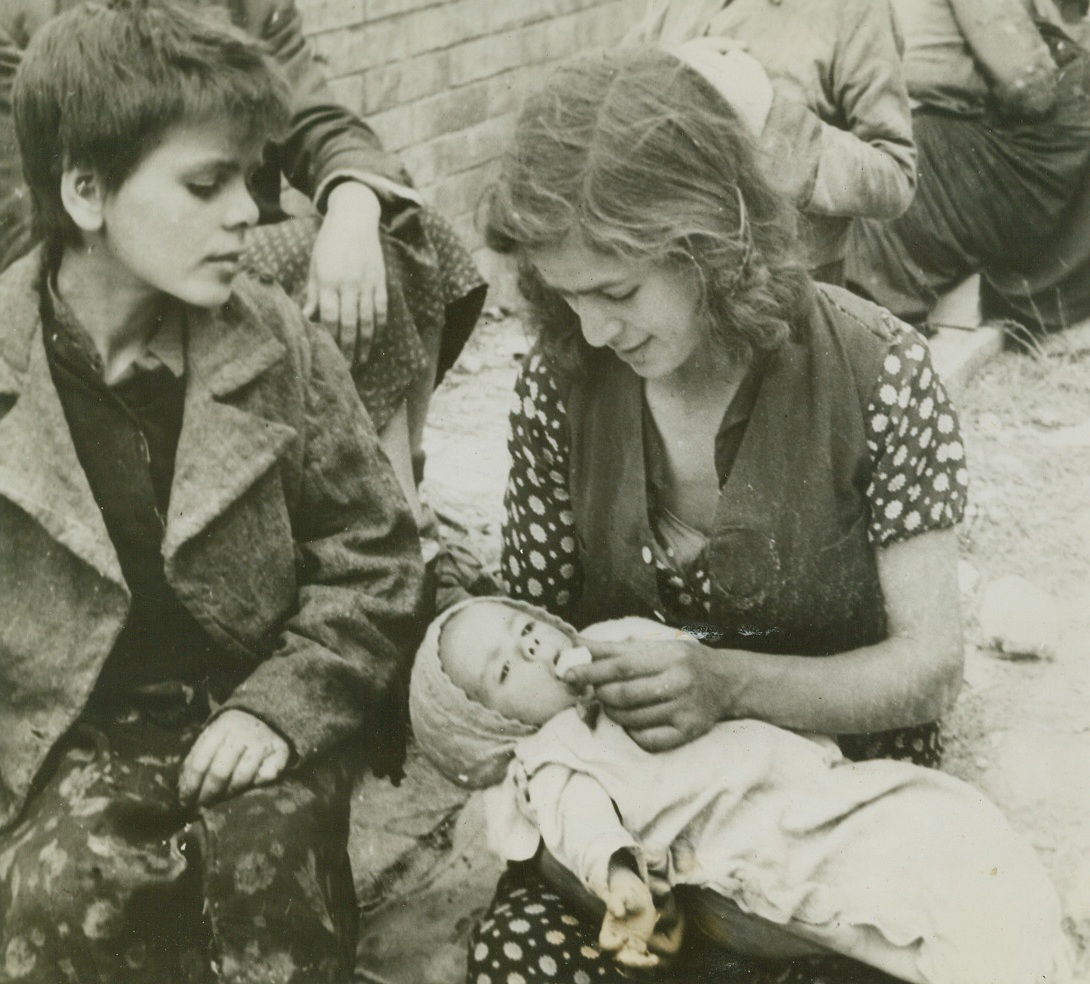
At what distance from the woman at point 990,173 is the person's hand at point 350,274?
1155 millimetres

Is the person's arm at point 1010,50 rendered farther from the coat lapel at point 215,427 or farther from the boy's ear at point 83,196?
the boy's ear at point 83,196

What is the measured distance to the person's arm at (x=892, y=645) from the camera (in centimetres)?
156

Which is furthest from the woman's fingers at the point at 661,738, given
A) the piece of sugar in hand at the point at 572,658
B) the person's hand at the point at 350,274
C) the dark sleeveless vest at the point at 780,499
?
the person's hand at the point at 350,274

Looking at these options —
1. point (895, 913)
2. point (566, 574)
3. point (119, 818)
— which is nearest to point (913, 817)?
point (895, 913)

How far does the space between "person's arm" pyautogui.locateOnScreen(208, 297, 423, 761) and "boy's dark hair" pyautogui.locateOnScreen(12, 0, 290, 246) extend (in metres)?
0.31

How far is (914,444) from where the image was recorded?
62.5 inches

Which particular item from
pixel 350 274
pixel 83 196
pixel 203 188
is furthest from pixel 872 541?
pixel 83 196

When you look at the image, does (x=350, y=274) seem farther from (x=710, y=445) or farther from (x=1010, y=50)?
(x=1010, y=50)

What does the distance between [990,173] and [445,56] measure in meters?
1.42

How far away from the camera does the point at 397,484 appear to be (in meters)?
1.73

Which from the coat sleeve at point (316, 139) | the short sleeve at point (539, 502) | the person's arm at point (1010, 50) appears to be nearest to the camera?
the short sleeve at point (539, 502)

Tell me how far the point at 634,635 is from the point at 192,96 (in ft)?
2.84

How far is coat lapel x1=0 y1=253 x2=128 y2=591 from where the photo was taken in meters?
1.36

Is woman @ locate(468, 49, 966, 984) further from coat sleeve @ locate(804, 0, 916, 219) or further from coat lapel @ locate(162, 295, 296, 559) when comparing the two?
coat sleeve @ locate(804, 0, 916, 219)
